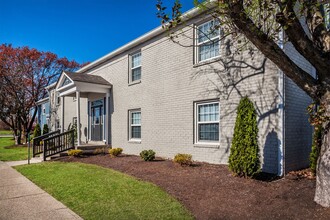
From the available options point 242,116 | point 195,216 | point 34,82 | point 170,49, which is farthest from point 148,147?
point 34,82

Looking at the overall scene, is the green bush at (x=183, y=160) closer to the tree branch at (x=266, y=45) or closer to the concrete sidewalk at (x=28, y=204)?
the concrete sidewalk at (x=28, y=204)

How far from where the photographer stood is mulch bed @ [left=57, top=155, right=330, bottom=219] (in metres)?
5.06

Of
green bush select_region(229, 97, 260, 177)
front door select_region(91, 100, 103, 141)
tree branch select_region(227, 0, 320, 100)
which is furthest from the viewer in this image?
front door select_region(91, 100, 103, 141)

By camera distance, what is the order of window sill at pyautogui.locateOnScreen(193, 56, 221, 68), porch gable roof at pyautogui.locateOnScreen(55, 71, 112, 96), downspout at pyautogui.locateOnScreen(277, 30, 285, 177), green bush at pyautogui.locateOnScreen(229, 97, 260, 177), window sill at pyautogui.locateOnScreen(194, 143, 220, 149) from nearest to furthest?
green bush at pyautogui.locateOnScreen(229, 97, 260, 177)
downspout at pyautogui.locateOnScreen(277, 30, 285, 177)
window sill at pyautogui.locateOnScreen(194, 143, 220, 149)
window sill at pyautogui.locateOnScreen(193, 56, 221, 68)
porch gable roof at pyautogui.locateOnScreen(55, 71, 112, 96)

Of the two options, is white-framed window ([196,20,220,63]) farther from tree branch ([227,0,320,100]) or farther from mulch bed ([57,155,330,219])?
tree branch ([227,0,320,100])

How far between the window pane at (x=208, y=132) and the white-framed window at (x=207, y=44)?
98.4 inches

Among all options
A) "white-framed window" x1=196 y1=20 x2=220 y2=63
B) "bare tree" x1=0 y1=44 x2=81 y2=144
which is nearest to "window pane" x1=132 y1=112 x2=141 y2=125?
"white-framed window" x1=196 y1=20 x2=220 y2=63

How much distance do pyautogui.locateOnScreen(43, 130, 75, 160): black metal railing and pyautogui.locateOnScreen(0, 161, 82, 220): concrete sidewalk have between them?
515cm

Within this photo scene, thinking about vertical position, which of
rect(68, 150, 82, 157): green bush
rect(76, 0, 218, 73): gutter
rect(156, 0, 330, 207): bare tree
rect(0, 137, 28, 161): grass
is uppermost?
rect(76, 0, 218, 73): gutter

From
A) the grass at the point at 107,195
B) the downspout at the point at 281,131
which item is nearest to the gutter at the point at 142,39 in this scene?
the downspout at the point at 281,131

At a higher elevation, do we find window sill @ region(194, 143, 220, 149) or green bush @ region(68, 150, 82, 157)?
window sill @ region(194, 143, 220, 149)

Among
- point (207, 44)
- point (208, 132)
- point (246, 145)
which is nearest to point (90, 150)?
point (208, 132)

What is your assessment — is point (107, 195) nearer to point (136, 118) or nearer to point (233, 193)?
point (233, 193)

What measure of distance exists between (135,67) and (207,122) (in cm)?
580
